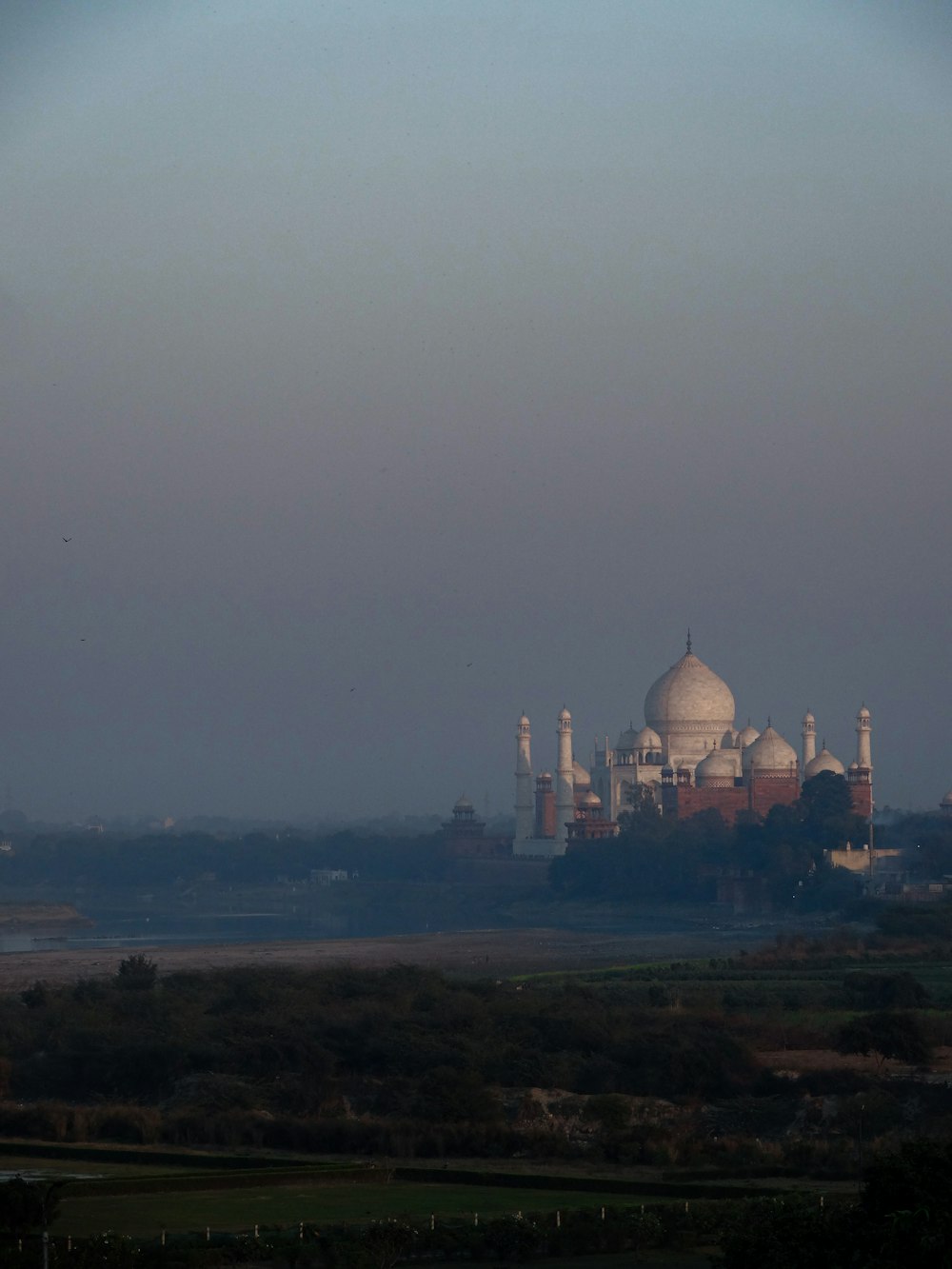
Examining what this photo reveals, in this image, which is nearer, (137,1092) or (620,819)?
(137,1092)

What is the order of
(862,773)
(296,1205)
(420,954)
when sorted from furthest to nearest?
(862,773) → (420,954) → (296,1205)

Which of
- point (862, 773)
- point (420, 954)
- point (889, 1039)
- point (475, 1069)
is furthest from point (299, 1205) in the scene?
point (862, 773)

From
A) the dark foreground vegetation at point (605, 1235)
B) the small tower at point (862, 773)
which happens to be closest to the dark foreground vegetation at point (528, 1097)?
the dark foreground vegetation at point (605, 1235)

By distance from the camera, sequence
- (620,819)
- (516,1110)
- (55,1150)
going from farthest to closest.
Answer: (620,819), (516,1110), (55,1150)

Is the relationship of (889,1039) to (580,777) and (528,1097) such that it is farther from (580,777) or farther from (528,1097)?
(580,777)

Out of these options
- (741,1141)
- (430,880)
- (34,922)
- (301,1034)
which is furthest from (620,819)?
(741,1141)

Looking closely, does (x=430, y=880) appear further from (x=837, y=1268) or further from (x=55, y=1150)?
(x=837, y=1268)

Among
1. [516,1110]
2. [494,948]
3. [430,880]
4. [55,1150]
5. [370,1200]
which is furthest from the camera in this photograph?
[430,880]

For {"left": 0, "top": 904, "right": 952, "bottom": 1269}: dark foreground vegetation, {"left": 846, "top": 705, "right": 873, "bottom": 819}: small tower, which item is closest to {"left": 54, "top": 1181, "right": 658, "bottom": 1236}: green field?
{"left": 0, "top": 904, "right": 952, "bottom": 1269}: dark foreground vegetation
